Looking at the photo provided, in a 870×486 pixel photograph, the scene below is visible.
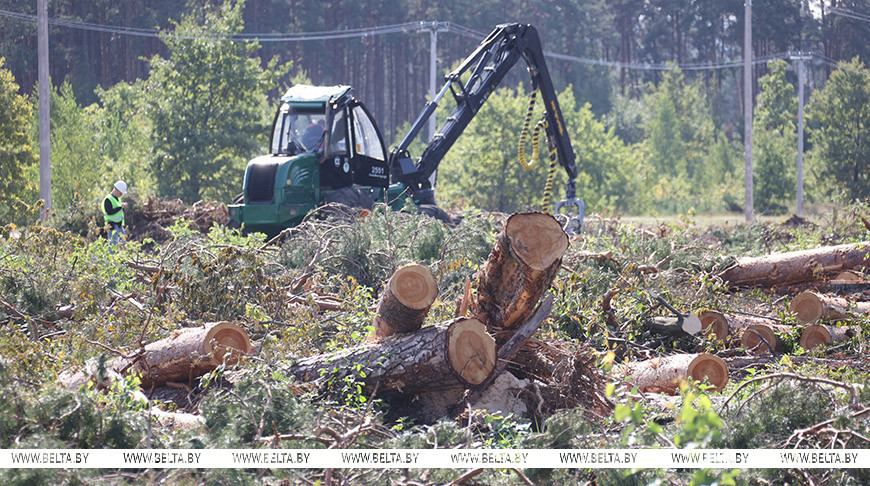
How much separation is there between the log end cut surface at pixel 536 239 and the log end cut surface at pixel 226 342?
6.23 feet

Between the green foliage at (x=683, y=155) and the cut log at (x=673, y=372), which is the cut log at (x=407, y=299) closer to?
the cut log at (x=673, y=372)

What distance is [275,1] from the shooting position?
46.5 meters

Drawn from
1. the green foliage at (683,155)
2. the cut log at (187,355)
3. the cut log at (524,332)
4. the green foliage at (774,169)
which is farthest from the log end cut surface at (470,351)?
the green foliage at (683,155)

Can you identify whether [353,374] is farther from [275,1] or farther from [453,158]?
[275,1]

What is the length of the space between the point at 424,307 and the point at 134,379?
1728mm

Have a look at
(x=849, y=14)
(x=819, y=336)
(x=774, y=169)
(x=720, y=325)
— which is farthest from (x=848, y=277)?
(x=774, y=169)

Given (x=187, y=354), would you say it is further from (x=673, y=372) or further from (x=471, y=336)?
(x=673, y=372)

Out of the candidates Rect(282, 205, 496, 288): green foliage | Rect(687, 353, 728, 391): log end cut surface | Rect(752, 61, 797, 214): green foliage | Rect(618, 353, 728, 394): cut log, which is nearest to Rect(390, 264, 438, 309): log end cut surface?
Rect(618, 353, 728, 394): cut log

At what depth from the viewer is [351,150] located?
15039 millimetres

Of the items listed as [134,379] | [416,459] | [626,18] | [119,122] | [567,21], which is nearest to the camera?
[416,459]

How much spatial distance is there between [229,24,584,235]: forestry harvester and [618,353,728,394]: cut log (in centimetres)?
733

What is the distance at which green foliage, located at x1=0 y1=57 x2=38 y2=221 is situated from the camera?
20.0m

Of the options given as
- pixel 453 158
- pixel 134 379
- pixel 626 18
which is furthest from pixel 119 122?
pixel 626 18

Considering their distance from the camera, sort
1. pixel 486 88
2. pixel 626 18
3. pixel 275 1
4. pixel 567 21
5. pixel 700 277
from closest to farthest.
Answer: pixel 700 277 < pixel 486 88 < pixel 275 1 < pixel 567 21 < pixel 626 18
